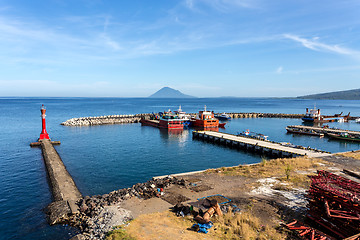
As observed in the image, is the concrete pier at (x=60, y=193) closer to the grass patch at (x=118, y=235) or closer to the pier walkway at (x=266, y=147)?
the grass patch at (x=118, y=235)

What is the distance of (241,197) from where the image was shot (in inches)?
747

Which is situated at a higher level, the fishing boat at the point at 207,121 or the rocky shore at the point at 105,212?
the fishing boat at the point at 207,121

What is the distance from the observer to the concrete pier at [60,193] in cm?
1820

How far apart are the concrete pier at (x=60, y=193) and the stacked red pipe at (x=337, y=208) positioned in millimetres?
17442

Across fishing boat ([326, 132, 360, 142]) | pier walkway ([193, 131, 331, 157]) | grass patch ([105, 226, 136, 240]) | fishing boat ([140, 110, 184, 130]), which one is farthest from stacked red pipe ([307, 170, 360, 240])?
fishing boat ([140, 110, 184, 130])

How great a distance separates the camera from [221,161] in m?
38.3

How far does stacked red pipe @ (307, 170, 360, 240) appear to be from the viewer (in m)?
13.2

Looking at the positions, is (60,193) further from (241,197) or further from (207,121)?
(207,121)

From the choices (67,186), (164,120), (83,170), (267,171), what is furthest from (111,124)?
(267,171)

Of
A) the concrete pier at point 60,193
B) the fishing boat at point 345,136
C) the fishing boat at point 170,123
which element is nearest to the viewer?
the concrete pier at point 60,193

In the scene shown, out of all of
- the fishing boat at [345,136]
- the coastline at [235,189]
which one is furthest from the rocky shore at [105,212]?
the fishing boat at [345,136]

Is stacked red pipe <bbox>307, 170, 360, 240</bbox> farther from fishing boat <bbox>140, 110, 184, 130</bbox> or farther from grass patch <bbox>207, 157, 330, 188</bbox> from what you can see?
fishing boat <bbox>140, 110, 184, 130</bbox>

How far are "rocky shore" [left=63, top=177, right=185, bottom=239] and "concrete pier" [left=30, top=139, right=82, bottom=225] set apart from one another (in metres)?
0.61

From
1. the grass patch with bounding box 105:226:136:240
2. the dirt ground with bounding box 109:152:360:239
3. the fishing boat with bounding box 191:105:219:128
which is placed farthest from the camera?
the fishing boat with bounding box 191:105:219:128
